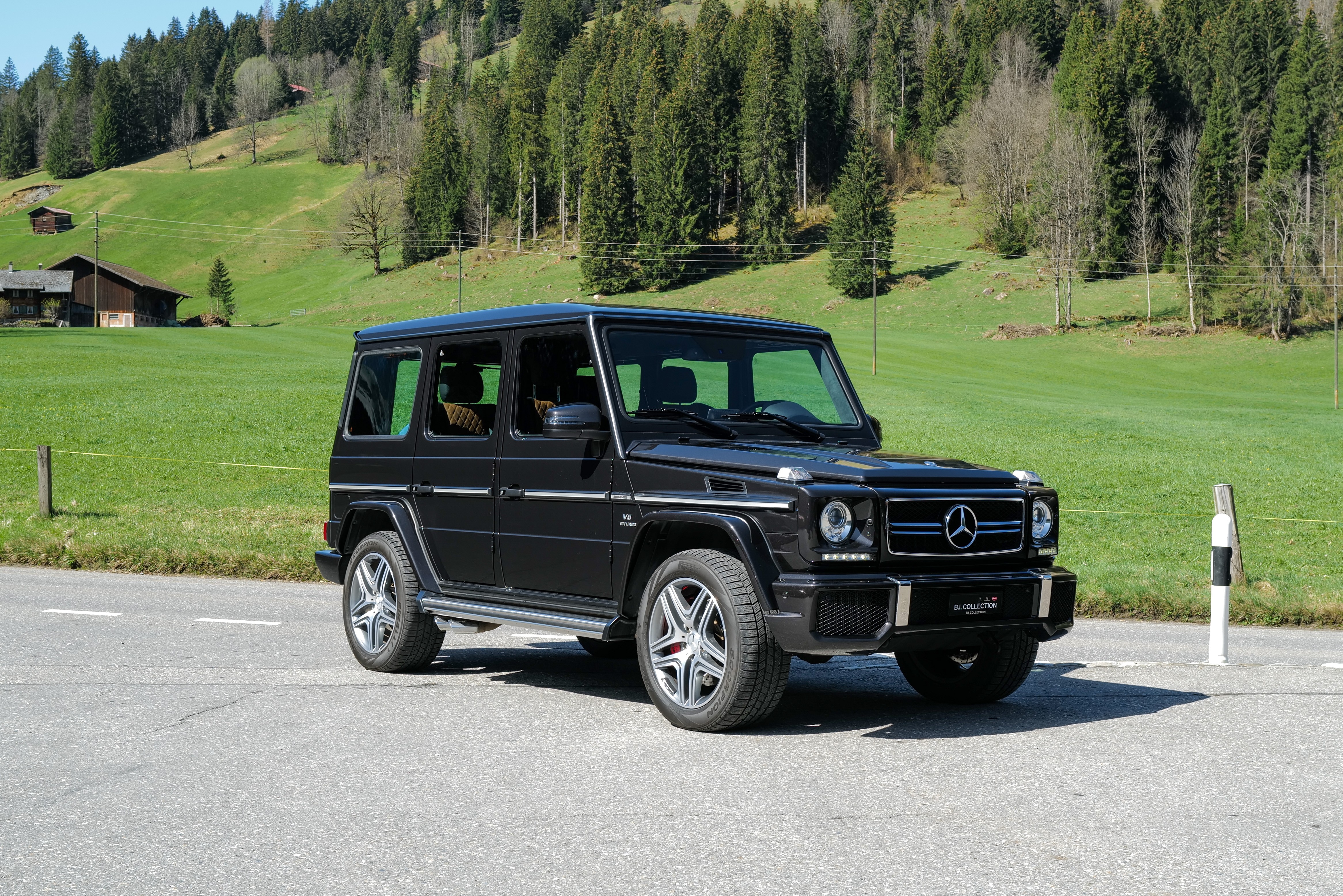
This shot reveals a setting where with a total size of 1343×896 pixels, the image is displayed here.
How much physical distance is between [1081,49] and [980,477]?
375ft

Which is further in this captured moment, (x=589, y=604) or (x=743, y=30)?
(x=743, y=30)

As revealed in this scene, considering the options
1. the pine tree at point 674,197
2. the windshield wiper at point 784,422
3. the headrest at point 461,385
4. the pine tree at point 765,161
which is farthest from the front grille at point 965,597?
the pine tree at point 765,161

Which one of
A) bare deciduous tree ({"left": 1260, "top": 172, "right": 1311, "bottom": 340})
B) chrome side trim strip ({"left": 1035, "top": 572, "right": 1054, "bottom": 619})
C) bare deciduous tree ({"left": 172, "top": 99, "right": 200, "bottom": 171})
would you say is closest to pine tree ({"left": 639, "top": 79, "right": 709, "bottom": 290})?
bare deciduous tree ({"left": 1260, "top": 172, "right": 1311, "bottom": 340})

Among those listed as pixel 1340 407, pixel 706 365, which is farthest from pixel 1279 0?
pixel 706 365

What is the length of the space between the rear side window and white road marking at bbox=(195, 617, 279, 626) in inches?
83.2

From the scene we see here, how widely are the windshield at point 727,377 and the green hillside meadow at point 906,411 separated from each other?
5874mm

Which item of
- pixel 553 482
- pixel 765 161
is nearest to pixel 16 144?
pixel 765 161

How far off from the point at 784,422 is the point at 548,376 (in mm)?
1382

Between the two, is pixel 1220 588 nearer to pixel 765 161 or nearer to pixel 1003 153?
pixel 1003 153

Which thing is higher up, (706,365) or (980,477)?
(706,365)

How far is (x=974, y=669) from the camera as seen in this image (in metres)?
6.90

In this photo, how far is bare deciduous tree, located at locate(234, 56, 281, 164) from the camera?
7210 inches

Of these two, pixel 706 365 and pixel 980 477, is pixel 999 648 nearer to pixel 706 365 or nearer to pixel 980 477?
pixel 980 477

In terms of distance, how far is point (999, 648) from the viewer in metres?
6.75
